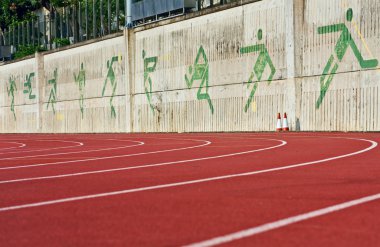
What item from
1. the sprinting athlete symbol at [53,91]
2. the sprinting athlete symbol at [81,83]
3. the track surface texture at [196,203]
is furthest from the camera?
the sprinting athlete symbol at [53,91]

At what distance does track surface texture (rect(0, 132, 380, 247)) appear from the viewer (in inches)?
180

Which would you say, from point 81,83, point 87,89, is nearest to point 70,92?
point 81,83

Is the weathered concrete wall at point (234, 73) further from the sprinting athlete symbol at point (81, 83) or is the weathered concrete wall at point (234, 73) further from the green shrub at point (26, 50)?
the green shrub at point (26, 50)

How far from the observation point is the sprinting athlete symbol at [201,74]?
28.1 metres

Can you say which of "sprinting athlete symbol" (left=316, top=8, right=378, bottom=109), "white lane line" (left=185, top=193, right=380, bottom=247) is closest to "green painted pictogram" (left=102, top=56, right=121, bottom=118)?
"sprinting athlete symbol" (left=316, top=8, right=378, bottom=109)

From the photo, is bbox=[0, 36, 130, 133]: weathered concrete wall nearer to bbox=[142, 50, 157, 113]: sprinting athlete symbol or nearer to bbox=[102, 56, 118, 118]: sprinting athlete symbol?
bbox=[102, 56, 118, 118]: sprinting athlete symbol

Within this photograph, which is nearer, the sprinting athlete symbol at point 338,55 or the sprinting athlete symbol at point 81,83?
the sprinting athlete symbol at point 338,55

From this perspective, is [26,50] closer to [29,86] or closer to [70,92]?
[29,86]

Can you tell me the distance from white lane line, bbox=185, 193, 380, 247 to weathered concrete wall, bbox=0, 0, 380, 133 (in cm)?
1569

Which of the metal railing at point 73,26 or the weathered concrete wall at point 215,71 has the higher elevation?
the metal railing at point 73,26

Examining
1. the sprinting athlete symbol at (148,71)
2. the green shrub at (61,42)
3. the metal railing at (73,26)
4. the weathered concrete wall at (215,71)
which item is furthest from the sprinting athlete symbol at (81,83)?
the sprinting athlete symbol at (148,71)

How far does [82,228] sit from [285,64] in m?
20.0

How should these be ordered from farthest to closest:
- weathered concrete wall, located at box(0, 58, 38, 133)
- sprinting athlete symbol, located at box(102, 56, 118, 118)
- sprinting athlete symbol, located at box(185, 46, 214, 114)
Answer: weathered concrete wall, located at box(0, 58, 38, 133)
sprinting athlete symbol, located at box(102, 56, 118, 118)
sprinting athlete symbol, located at box(185, 46, 214, 114)

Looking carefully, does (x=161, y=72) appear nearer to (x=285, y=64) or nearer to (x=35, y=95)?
(x=285, y=64)
